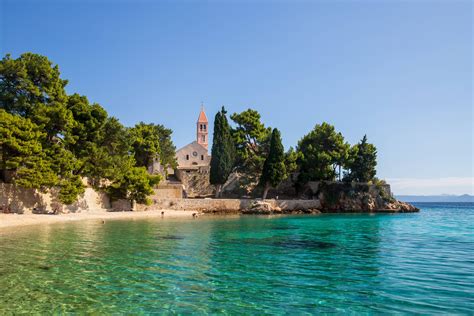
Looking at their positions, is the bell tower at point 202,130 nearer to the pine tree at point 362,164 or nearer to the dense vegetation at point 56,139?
the pine tree at point 362,164

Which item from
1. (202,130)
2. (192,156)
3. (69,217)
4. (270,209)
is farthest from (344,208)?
(202,130)

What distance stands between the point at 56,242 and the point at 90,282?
8.02 meters

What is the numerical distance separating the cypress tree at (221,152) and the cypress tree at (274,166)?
15.5 feet

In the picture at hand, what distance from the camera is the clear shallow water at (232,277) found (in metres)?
7.00

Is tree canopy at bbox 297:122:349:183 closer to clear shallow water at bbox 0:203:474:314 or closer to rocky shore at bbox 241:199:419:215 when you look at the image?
rocky shore at bbox 241:199:419:215

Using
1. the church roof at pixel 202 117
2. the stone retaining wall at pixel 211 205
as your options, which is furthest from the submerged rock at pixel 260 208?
the church roof at pixel 202 117

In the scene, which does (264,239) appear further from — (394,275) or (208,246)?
(394,275)

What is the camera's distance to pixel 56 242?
50.3 ft

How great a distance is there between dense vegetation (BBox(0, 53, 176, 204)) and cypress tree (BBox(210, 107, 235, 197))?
9.44 meters

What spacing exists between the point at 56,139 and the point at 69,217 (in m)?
7.61

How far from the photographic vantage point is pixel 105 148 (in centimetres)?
3525

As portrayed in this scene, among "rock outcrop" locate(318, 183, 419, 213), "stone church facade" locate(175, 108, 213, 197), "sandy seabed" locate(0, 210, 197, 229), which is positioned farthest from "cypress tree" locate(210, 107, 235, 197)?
"rock outcrop" locate(318, 183, 419, 213)

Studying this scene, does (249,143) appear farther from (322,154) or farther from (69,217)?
(69,217)

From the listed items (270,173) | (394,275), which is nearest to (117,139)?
(270,173)
